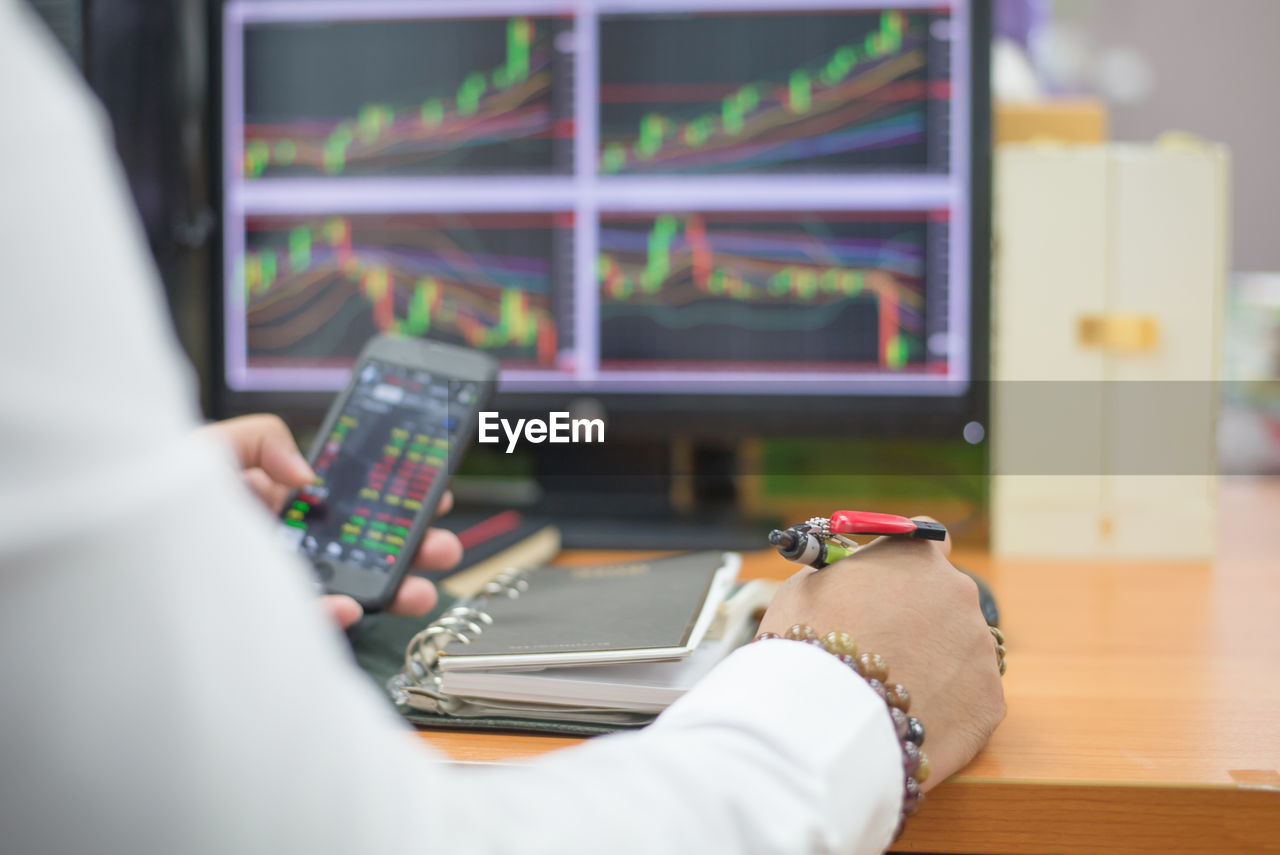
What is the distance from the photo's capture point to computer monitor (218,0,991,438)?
0.81m

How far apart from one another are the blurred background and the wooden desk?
0.18 m

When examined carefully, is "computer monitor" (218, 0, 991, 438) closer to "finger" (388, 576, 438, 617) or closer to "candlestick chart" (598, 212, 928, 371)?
"candlestick chart" (598, 212, 928, 371)

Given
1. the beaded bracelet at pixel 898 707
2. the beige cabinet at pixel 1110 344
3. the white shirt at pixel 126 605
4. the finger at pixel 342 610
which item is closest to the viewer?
the white shirt at pixel 126 605

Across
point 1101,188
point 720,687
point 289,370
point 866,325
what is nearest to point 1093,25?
point 1101,188

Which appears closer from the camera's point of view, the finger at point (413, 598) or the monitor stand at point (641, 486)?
the finger at point (413, 598)

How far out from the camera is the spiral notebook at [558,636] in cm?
43

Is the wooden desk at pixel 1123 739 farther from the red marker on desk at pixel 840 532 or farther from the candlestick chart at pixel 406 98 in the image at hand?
the candlestick chart at pixel 406 98

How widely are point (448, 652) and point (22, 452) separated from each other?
0.89 ft

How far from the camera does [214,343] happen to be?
→ 88 centimetres

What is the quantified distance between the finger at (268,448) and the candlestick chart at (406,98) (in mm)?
354

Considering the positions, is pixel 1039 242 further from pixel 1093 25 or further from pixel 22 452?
pixel 22 452

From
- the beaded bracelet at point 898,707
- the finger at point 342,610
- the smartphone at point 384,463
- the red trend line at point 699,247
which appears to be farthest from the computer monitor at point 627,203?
the beaded bracelet at point 898,707

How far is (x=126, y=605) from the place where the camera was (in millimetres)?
197

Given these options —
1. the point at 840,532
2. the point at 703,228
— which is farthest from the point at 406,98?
the point at 840,532
